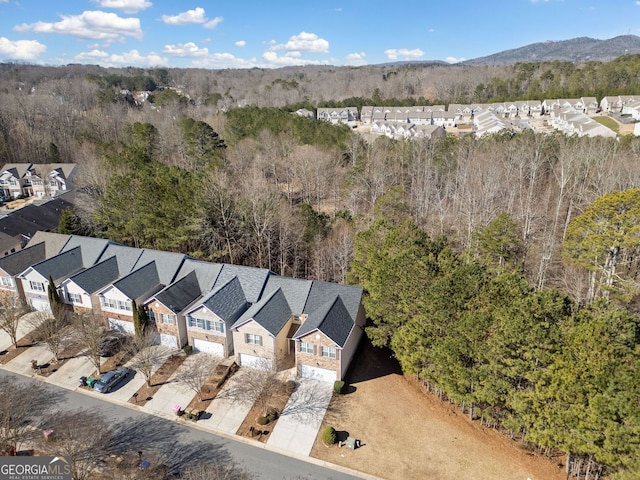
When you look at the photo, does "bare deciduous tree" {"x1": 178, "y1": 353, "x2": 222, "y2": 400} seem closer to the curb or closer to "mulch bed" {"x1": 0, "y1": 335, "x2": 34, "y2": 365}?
the curb

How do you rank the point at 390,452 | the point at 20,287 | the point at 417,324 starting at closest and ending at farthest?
1. the point at 390,452
2. the point at 417,324
3. the point at 20,287

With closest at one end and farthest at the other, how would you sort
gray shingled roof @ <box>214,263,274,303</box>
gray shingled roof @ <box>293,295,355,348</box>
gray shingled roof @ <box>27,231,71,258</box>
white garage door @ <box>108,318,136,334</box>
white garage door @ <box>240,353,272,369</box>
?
gray shingled roof @ <box>293,295,355,348</box> → white garage door @ <box>240,353,272,369</box> → gray shingled roof @ <box>214,263,274,303</box> → white garage door @ <box>108,318,136,334</box> → gray shingled roof @ <box>27,231,71,258</box>

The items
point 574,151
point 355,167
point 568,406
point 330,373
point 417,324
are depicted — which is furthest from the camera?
point 355,167

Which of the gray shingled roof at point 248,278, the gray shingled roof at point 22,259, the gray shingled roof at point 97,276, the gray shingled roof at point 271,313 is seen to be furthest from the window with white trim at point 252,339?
the gray shingled roof at point 22,259

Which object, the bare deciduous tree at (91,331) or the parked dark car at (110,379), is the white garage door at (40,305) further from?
the parked dark car at (110,379)

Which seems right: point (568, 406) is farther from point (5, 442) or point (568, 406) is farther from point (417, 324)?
point (5, 442)

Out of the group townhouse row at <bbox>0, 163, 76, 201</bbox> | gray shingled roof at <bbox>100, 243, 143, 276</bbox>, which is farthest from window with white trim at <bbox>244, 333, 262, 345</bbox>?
townhouse row at <bbox>0, 163, 76, 201</bbox>

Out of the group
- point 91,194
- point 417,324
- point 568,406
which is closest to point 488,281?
point 417,324
